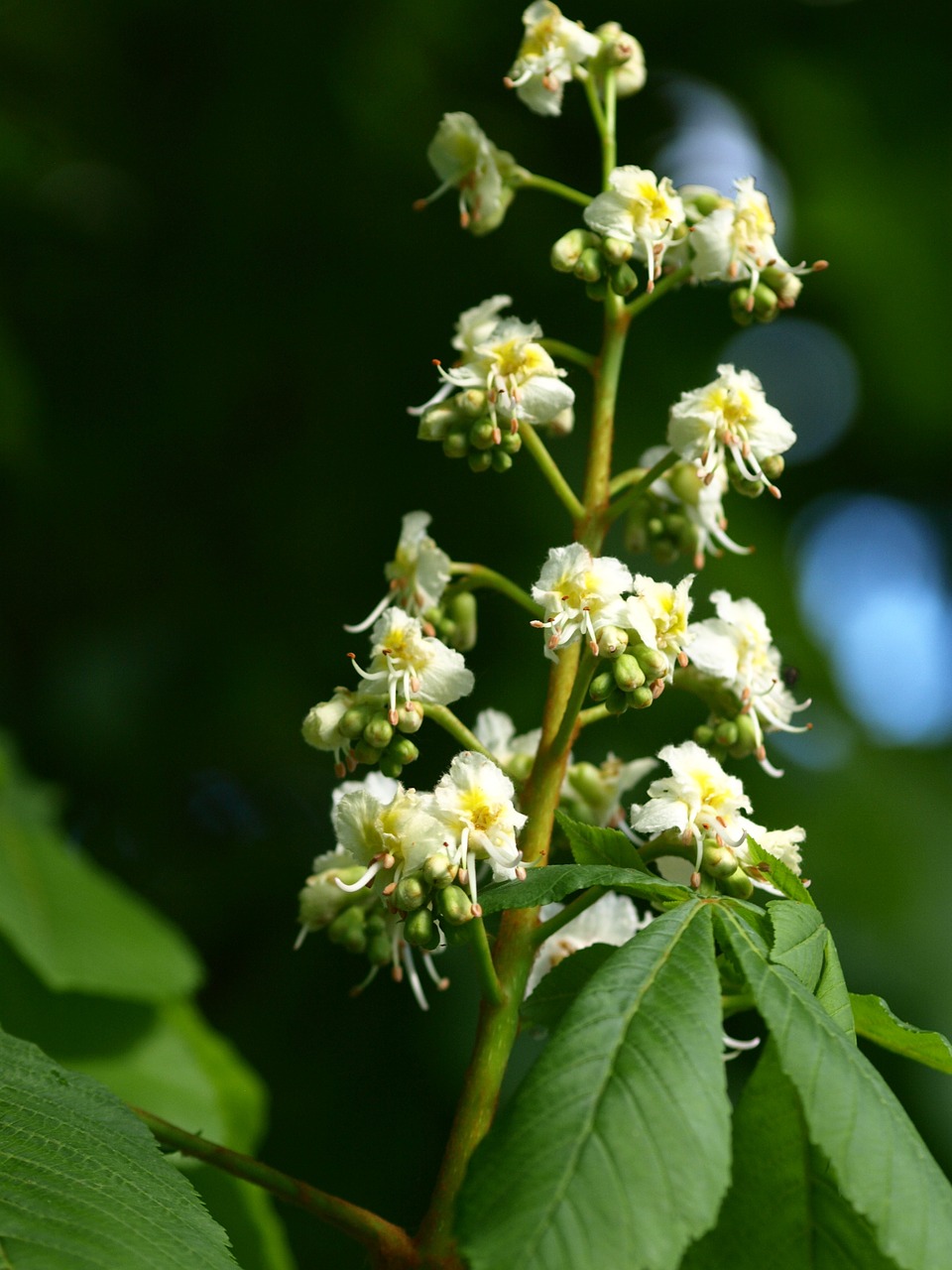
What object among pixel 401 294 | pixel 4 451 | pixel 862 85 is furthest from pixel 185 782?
pixel 862 85

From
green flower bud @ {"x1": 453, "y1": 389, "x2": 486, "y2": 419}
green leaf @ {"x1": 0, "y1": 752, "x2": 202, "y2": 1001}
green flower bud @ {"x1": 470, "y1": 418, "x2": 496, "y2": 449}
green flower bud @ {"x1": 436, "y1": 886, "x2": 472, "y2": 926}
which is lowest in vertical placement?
green leaf @ {"x1": 0, "y1": 752, "x2": 202, "y2": 1001}

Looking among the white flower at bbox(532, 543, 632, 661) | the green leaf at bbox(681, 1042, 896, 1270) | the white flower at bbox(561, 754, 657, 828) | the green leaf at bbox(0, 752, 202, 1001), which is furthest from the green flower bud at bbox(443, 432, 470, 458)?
the green leaf at bbox(0, 752, 202, 1001)

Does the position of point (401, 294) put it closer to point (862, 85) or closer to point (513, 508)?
point (513, 508)

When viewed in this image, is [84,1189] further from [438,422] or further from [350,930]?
[438,422]

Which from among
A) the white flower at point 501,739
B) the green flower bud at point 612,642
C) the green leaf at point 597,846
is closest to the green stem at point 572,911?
the green leaf at point 597,846

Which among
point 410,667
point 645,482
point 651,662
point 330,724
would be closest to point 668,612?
point 651,662

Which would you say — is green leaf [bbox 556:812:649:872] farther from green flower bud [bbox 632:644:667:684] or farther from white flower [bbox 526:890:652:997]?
white flower [bbox 526:890:652:997]

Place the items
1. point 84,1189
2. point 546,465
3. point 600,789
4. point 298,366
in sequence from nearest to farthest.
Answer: point 84,1189 < point 546,465 < point 600,789 < point 298,366
